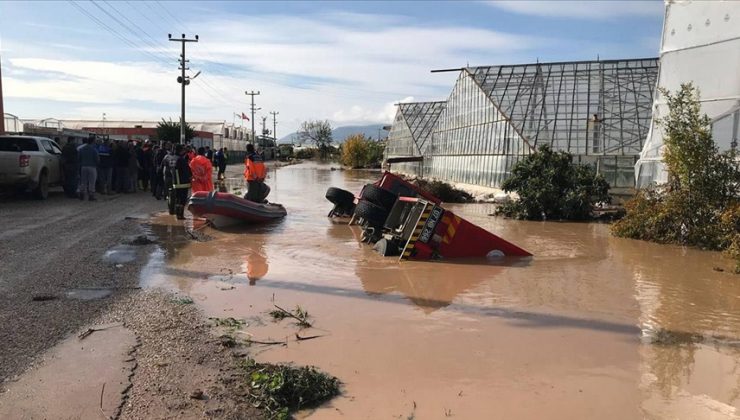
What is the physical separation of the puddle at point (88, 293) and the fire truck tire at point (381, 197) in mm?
6131

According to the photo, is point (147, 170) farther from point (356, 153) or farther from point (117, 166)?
point (356, 153)

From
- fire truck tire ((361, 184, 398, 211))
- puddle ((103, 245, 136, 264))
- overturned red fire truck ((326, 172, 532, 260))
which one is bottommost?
puddle ((103, 245, 136, 264))

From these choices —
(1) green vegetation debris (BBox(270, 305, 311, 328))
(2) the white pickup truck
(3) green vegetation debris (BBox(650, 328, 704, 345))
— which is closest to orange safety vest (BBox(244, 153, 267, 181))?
(2) the white pickup truck

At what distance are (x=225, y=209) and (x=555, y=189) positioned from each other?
10553 mm

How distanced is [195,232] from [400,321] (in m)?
7.50

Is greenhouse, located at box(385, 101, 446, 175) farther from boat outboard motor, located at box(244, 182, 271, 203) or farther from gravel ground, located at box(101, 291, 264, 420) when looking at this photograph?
gravel ground, located at box(101, 291, 264, 420)

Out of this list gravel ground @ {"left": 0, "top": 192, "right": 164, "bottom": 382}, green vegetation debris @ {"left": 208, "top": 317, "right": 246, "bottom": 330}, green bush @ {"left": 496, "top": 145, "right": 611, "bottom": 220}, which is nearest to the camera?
gravel ground @ {"left": 0, "top": 192, "right": 164, "bottom": 382}

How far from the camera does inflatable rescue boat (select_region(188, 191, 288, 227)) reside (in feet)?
44.0

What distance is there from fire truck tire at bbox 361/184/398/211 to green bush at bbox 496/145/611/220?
7766 millimetres

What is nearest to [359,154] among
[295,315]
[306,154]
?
[306,154]

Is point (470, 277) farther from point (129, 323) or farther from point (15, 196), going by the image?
point (15, 196)

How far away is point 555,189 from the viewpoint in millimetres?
18641

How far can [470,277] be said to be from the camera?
31.5ft

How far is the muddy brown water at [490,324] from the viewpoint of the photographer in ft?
15.6
